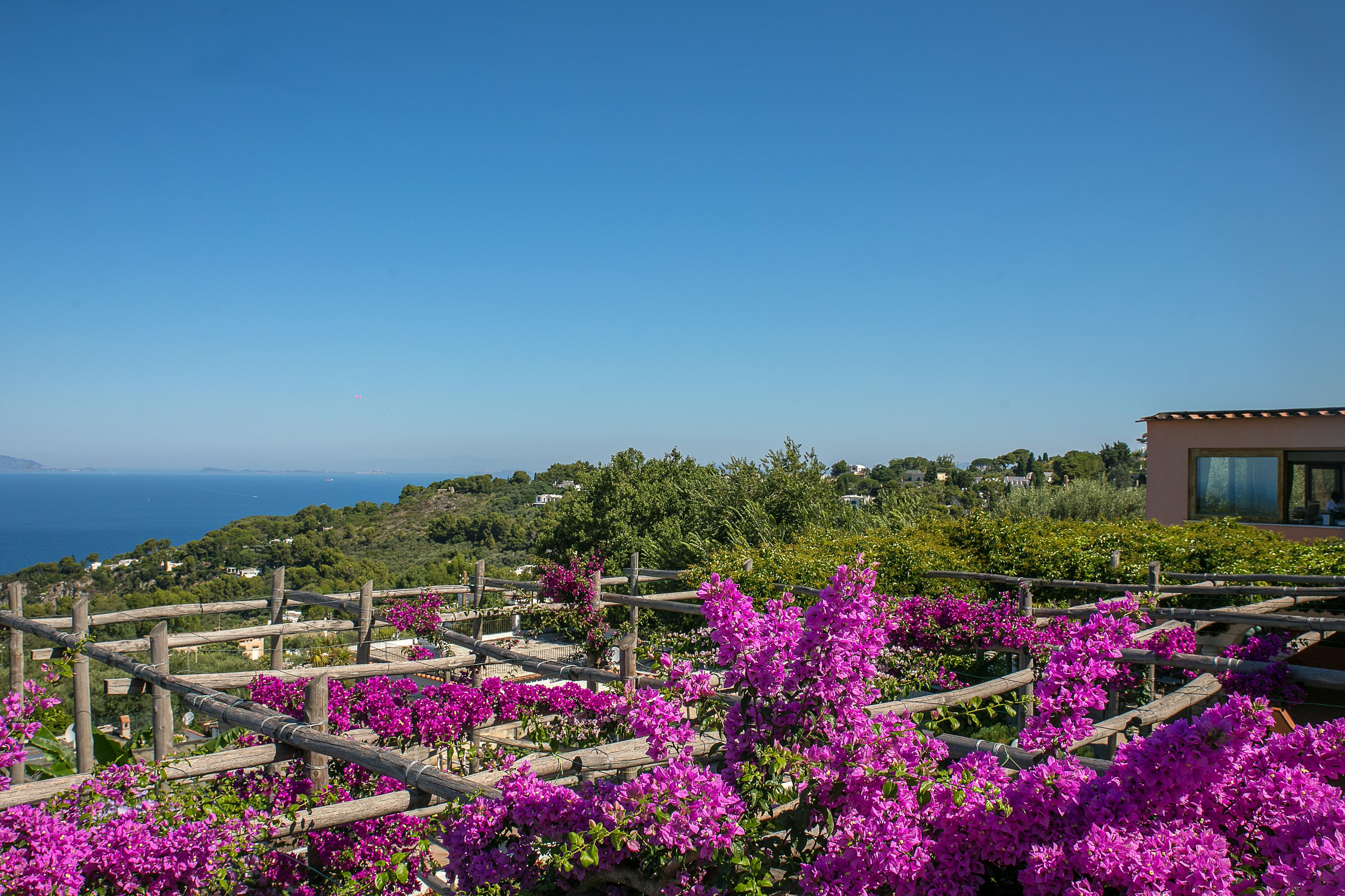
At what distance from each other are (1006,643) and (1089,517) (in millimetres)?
11355

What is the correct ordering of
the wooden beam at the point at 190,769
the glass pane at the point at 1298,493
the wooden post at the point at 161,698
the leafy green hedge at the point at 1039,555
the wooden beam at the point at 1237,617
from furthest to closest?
the glass pane at the point at 1298,493
the leafy green hedge at the point at 1039,555
the wooden post at the point at 161,698
the wooden beam at the point at 1237,617
the wooden beam at the point at 190,769

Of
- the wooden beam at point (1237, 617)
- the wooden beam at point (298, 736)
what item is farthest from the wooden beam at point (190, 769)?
the wooden beam at point (1237, 617)

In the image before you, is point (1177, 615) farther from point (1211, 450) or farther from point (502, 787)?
point (1211, 450)

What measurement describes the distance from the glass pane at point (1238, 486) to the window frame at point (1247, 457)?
0.02 m

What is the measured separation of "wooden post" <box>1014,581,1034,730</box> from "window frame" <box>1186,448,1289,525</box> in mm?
6640

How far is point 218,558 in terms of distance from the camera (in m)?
37.3

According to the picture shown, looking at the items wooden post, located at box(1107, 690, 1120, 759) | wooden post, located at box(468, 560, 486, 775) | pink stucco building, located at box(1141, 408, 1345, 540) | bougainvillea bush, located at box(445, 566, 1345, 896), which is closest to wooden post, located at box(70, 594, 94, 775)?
wooden post, located at box(468, 560, 486, 775)

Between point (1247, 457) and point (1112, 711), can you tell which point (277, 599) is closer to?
point (1112, 711)

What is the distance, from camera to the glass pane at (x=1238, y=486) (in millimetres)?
11414

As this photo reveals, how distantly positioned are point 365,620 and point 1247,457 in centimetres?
1229

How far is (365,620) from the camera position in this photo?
21.9 ft

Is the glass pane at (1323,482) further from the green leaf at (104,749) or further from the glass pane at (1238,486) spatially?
the green leaf at (104,749)

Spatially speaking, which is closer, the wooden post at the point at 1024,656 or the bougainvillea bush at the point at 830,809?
the bougainvillea bush at the point at 830,809

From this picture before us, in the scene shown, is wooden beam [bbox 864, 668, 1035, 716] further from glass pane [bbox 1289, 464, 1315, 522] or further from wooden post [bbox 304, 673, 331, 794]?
glass pane [bbox 1289, 464, 1315, 522]
